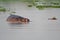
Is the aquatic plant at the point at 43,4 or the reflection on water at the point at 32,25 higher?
the aquatic plant at the point at 43,4

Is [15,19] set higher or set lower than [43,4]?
lower

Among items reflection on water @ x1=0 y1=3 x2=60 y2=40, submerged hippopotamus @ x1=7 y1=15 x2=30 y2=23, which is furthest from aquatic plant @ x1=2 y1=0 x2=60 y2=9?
submerged hippopotamus @ x1=7 y1=15 x2=30 y2=23

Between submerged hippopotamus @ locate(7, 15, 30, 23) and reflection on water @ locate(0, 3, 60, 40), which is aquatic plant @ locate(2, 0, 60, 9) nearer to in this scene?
reflection on water @ locate(0, 3, 60, 40)

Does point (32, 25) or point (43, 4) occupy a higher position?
point (43, 4)

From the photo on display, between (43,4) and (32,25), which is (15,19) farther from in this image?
(43,4)

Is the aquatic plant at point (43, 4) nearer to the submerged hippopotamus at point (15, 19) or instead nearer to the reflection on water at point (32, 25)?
the reflection on water at point (32, 25)

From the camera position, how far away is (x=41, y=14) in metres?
3.41

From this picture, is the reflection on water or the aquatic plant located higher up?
the aquatic plant

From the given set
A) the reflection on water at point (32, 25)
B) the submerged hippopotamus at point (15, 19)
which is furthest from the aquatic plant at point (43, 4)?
the submerged hippopotamus at point (15, 19)

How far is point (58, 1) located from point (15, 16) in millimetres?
478

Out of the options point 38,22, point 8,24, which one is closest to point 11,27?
point 8,24

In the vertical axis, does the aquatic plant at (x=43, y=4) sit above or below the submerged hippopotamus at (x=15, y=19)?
A: above

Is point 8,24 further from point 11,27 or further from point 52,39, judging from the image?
point 52,39

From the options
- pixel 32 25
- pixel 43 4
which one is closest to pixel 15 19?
pixel 32 25
